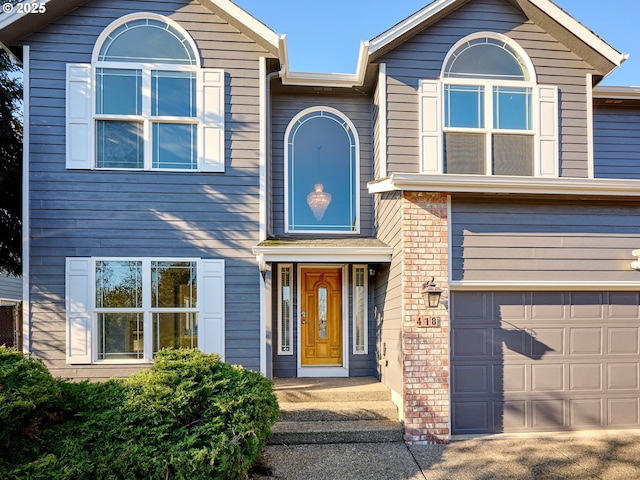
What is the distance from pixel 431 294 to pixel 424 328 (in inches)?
17.8

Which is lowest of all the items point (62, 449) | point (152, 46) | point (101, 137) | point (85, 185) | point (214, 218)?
point (62, 449)

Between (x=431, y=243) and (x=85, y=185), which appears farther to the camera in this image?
(x=85, y=185)

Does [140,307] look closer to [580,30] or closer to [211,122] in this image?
[211,122]

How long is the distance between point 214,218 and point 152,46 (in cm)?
274

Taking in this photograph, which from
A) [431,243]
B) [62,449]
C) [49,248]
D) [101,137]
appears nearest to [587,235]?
[431,243]

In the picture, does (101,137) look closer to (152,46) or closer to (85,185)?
(85,185)

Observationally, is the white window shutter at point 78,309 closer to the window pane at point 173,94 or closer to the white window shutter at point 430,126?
the window pane at point 173,94

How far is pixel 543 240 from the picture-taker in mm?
5793

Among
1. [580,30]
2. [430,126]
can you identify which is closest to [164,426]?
[430,126]

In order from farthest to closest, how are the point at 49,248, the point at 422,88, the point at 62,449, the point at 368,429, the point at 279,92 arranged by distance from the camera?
1. the point at 279,92
2. the point at 422,88
3. the point at 49,248
4. the point at 368,429
5. the point at 62,449

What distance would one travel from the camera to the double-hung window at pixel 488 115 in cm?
679

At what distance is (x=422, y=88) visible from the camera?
6855mm

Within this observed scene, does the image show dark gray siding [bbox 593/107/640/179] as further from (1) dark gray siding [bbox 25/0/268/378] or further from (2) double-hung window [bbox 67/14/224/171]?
(2) double-hung window [bbox 67/14/224/171]

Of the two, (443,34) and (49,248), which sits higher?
(443,34)
